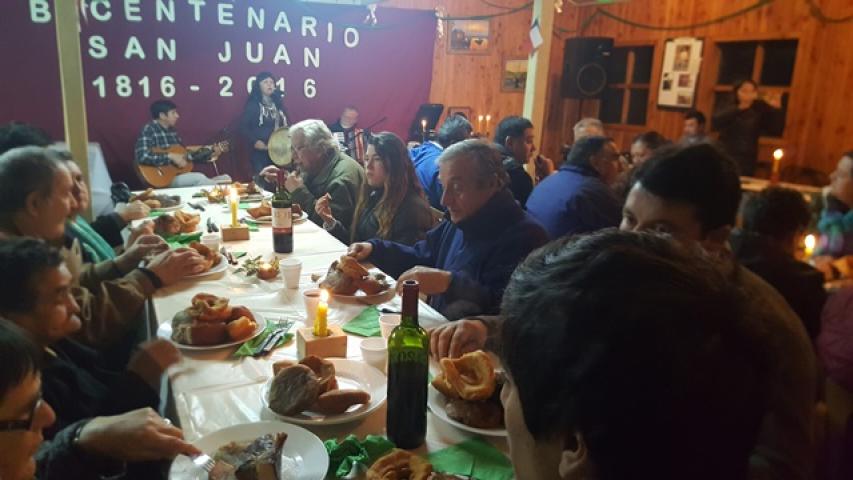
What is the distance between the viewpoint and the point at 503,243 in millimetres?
Result: 2043

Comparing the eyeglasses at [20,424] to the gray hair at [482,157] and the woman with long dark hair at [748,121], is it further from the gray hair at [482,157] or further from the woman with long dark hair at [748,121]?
the woman with long dark hair at [748,121]

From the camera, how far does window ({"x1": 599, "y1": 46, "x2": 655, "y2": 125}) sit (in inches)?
269

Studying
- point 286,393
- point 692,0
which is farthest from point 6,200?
point 692,0

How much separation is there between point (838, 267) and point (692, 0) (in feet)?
14.8

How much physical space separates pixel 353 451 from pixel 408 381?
16 cm

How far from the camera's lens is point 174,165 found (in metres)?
5.36

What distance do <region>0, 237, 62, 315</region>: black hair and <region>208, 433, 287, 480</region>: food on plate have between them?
725mm

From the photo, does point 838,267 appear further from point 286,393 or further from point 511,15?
point 511,15

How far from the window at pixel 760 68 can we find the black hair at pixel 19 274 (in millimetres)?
6090

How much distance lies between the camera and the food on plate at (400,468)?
0.97 meters

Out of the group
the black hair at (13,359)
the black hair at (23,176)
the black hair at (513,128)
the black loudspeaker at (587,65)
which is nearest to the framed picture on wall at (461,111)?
the black loudspeaker at (587,65)

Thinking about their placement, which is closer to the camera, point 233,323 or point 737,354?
point 737,354

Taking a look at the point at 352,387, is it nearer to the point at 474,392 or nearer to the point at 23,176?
the point at 474,392

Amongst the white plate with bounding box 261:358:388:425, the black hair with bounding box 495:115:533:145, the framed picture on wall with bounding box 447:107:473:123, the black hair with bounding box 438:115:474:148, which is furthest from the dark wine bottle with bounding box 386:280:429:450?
the framed picture on wall with bounding box 447:107:473:123
